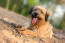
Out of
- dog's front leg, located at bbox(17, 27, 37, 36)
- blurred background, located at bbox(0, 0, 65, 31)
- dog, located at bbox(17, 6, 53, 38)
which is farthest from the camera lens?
blurred background, located at bbox(0, 0, 65, 31)

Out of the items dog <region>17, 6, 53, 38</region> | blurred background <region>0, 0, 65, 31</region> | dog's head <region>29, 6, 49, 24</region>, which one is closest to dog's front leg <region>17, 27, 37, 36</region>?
dog <region>17, 6, 53, 38</region>

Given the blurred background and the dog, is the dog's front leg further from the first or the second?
the blurred background

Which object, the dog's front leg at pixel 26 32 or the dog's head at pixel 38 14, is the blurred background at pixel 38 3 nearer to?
the dog's head at pixel 38 14

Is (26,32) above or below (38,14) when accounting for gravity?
below

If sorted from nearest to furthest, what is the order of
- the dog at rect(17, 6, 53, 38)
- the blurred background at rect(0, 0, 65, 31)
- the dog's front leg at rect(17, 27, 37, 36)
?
the dog's front leg at rect(17, 27, 37, 36), the dog at rect(17, 6, 53, 38), the blurred background at rect(0, 0, 65, 31)

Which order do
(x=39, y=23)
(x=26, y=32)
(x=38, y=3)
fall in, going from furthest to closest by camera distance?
1. (x=38, y=3)
2. (x=39, y=23)
3. (x=26, y=32)

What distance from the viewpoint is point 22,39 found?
25.2 ft

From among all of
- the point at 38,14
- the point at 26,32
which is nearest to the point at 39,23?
the point at 38,14

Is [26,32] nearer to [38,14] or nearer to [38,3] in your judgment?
[38,14]

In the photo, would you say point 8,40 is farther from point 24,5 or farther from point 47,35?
point 24,5

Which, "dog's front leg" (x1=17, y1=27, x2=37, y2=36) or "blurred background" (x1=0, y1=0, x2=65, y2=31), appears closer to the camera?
"dog's front leg" (x1=17, y1=27, x2=37, y2=36)

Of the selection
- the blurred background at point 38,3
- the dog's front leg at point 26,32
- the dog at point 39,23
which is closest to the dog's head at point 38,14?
the dog at point 39,23

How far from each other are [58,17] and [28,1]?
11.7 metres

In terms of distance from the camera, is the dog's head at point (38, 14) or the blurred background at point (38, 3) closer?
the dog's head at point (38, 14)
